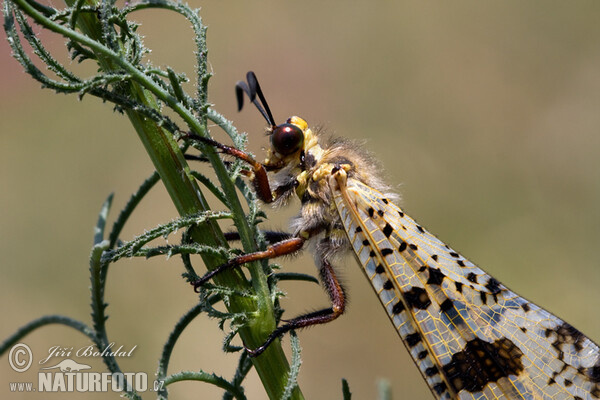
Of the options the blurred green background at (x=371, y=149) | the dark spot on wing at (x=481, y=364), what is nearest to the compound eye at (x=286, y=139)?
the dark spot on wing at (x=481, y=364)

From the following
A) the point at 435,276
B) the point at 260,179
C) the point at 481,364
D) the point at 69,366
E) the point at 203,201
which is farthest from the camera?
the point at 260,179

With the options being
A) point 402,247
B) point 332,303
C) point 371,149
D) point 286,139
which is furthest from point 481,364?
point 371,149

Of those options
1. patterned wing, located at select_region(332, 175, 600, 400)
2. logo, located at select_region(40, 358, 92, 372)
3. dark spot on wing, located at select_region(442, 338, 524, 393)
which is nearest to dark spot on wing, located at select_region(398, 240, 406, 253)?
patterned wing, located at select_region(332, 175, 600, 400)

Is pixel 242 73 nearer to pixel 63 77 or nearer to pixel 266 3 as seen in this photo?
pixel 266 3

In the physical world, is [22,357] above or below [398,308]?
above

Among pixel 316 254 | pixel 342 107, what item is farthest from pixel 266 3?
pixel 316 254

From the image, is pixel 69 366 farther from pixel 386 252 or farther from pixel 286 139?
pixel 286 139

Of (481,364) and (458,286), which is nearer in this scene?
(481,364)

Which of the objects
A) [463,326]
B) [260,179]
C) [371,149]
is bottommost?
[463,326]
